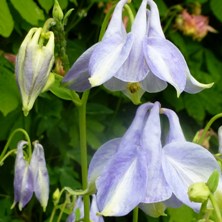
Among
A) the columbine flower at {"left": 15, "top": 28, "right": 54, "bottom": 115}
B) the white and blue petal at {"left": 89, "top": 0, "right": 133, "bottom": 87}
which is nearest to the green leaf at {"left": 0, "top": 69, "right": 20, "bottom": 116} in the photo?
the columbine flower at {"left": 15, "top": 28, "right": 54, "bottom": 115}

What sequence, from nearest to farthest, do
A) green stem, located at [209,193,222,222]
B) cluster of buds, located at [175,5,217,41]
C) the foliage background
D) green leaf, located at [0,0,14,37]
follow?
green stem, located at [209,193,222,222] < green leaf, located at [0,0,14,37] < the foliage background < cluster of buds, located at [175,5,217,41]

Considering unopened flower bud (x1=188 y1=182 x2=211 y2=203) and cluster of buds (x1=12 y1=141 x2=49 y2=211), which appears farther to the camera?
cluster of buds (x1=12 y1=141 x2=49 y2=211)

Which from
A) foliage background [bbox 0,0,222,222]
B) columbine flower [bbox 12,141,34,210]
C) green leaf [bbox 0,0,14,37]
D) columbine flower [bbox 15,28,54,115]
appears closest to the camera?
columbine flower [bbox 15,28,54,115]

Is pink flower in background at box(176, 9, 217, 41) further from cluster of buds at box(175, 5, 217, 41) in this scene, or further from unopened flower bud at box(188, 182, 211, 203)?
unopened flower bud at box(188, 182, 211, 203)

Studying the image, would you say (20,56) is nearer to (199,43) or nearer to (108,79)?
(108,79)

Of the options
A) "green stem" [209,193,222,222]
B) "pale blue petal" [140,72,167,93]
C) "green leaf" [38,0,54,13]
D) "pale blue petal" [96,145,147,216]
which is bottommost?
"green leaf" [38,0,54,13]

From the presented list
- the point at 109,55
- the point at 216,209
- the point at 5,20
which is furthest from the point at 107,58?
the point at 5,20

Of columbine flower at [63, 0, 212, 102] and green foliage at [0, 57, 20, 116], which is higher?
columbine flower at [63, 0, 212, 102]
